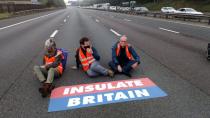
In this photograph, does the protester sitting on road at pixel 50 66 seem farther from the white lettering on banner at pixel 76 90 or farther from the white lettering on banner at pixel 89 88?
the white lettering on banner at pixel 89 88

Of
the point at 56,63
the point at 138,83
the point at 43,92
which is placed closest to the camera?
the point at 43,92

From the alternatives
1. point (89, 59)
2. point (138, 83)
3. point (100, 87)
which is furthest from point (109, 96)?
point (89, 59)

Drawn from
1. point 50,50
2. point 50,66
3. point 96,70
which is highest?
point 50,50

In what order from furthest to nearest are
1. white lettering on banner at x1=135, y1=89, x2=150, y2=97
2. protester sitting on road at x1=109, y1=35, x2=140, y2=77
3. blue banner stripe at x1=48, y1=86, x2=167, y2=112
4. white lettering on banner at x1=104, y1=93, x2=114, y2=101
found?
protester sitting on road at x1=109, y1=35, x2=140, y2=77 → white lettering on banner at x1=135, y1=89, x2=150, y2=97 → white lettering on banner at x1=104, y1=93, x2=114, y2=101 → blue banner stripe at x1=48, y1=86, x2=167, y2=112

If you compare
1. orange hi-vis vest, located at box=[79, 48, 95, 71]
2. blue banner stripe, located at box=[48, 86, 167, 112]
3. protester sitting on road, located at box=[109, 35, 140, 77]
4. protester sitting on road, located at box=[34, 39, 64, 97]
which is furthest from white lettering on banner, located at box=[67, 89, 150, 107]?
orange hi-vis vest, located at box=[79, 48, 95, 71]

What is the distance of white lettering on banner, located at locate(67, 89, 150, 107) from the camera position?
184 inches

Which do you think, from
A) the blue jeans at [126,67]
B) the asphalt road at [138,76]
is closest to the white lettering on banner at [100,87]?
the asphalt road at [138,76]

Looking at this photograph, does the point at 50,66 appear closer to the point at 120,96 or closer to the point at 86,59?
the point at 86,59

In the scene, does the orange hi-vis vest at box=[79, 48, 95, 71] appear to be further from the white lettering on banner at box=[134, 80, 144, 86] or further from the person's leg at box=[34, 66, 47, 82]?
the white lettering on banner at box=[134, 80, 144, 86]

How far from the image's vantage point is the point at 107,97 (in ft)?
15.9

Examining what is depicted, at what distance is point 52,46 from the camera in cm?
610

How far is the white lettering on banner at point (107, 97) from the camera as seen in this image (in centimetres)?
467

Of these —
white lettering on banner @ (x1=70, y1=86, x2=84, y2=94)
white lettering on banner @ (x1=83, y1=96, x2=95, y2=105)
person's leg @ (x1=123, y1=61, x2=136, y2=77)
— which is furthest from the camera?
person's leg @ (x1=123, y1=61, x2=136, y2=77)

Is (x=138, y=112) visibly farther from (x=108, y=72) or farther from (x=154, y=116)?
(x=108, y=72)
